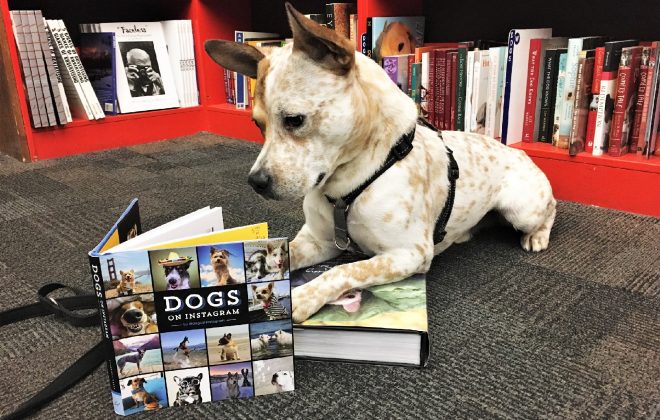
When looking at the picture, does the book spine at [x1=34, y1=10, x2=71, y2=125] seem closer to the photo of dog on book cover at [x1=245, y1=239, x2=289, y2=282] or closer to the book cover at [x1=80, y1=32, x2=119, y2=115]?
the book cover at [x1=80, y1=32, x2=119, y2=115]

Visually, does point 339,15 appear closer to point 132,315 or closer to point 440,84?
point 440,84

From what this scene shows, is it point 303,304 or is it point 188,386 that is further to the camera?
point 303,304

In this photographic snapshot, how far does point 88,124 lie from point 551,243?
2.33 m

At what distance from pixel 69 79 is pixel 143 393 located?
7.55 ft

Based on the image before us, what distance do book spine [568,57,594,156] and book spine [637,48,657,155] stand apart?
0.57 feet

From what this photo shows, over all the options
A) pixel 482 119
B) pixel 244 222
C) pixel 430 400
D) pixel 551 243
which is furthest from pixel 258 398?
pixel 482 119

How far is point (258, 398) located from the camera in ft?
3.15

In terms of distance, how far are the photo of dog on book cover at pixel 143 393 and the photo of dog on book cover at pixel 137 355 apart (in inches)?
0.6

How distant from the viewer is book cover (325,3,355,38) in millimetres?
2520

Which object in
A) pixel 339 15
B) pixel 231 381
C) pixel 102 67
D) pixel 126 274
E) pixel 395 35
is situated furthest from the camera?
pixel 102 67

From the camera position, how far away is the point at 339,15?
2531 millimetres

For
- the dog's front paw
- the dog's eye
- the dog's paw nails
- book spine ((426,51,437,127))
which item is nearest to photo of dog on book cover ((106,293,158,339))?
the dog's front paw

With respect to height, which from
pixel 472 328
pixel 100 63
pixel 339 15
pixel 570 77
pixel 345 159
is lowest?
pixel 472 328

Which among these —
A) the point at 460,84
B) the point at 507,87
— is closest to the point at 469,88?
the point at 460,84
